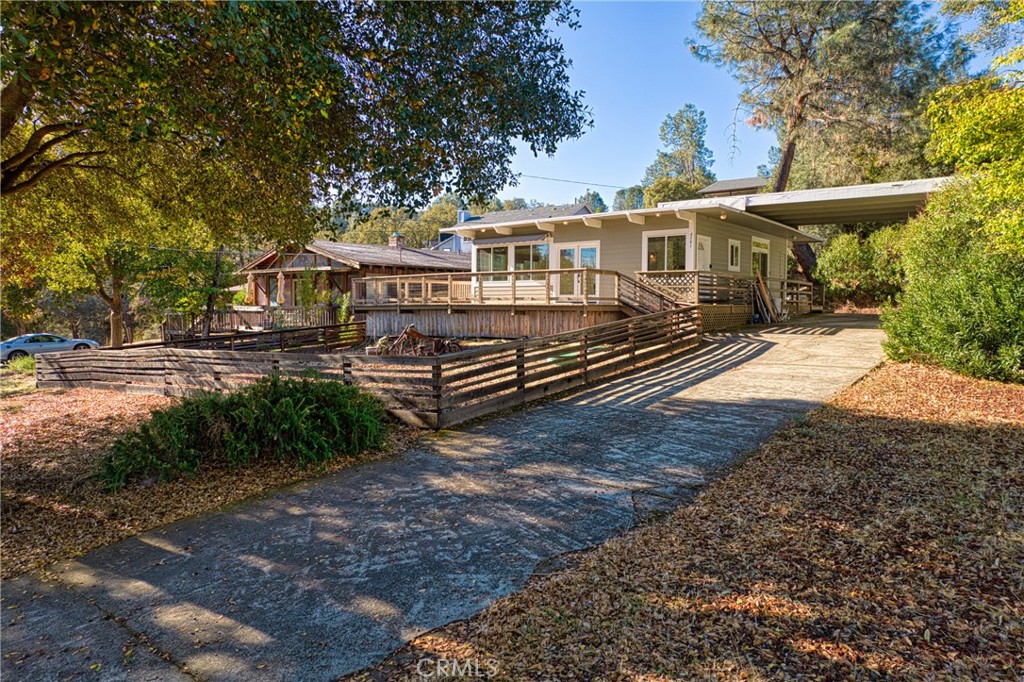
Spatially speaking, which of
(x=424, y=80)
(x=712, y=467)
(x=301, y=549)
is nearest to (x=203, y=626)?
(x=301, y=549)

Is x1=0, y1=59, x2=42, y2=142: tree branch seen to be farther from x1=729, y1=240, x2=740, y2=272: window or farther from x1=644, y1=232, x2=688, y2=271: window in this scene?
x1=729, y1=240, x2=740, y2=272: window

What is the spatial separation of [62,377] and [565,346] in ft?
39.7

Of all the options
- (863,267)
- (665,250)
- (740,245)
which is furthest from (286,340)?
(863,267)

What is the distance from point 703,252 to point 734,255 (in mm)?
2766

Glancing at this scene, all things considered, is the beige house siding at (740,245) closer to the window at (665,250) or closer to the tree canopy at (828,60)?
the window at (665,250)

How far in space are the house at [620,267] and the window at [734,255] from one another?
0.12ft

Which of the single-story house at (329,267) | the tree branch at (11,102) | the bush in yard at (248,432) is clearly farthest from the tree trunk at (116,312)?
the bush in yard at (248,432)

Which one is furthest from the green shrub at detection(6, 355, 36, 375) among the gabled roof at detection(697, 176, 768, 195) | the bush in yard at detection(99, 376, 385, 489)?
the gabled roof at detection(697, 176, 768, 195)

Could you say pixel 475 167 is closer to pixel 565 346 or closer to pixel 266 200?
pixel 266 200

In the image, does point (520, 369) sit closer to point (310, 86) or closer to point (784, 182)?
point (310, 86)

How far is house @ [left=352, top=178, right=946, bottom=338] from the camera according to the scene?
646 inches

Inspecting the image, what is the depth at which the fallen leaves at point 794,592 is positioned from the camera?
2.71m

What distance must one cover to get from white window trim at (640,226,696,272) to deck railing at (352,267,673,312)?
1.36 m

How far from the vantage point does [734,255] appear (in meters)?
20.5
